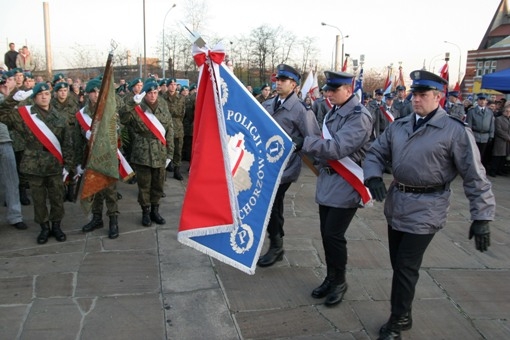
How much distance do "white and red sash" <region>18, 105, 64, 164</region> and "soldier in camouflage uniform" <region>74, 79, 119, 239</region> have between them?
1.00 ft

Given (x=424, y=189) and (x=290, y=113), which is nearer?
(x=424, y=189)

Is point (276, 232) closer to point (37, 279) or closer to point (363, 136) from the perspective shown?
point (363, 136)

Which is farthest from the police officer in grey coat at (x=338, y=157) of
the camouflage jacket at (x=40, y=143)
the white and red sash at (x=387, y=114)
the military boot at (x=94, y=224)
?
the white and red sash at (x=387, y=114)

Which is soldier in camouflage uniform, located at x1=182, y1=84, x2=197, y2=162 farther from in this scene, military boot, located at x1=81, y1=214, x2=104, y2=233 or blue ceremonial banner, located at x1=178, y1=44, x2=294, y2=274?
blue ceremonial banner, located at x1=178, y1=44, x2=294, y2=274

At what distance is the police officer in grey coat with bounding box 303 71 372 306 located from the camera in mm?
3682

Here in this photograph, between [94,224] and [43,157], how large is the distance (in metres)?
1.15

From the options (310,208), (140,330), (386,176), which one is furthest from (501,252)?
(386,176)

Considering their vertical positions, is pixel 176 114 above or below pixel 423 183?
above

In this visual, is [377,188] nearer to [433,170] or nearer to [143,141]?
[433,170]

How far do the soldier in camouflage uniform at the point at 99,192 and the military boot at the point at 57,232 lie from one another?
35 cm

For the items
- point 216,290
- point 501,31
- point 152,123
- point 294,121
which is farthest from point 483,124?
point 501,31

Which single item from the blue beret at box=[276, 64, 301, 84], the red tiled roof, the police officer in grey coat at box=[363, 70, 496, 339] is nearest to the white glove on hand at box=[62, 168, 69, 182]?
A: the blue beret at box=[276, 64, 301, 84]

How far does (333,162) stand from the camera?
380 centimetres

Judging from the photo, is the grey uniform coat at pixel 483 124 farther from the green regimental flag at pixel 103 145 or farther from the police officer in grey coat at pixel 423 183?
the green regimental flag at pixel 103 145
